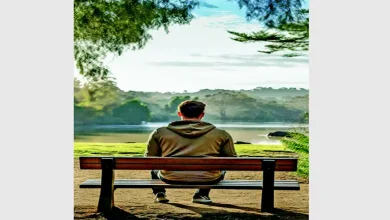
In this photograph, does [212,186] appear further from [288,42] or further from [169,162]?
[288,42]

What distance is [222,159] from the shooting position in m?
7.99

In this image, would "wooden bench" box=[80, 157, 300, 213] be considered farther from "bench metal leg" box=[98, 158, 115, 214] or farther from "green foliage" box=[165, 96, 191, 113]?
"green foliage" box=[165, 96, 191, 113]

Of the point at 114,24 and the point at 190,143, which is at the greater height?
the point at 114,24

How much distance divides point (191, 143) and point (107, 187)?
97 cm

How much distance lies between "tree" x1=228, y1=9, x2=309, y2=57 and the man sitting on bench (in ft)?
6.82

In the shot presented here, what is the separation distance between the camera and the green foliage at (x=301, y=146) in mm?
10901

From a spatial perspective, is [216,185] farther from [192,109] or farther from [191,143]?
[192,109]

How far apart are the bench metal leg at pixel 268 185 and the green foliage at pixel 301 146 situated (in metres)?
A: 2.53

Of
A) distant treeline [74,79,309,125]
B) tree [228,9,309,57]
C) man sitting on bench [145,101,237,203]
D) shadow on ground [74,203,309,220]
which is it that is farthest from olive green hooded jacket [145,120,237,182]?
tree [228,9,309,57]

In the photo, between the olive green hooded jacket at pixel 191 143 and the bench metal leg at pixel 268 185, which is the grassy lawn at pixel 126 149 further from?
the bench metal leg at pixel 268 185

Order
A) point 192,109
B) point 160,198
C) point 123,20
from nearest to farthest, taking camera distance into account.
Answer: point 192,109
point 160,198
point 123,20

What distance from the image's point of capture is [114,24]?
11039 millimetres

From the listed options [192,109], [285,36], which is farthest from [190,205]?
[285,36]

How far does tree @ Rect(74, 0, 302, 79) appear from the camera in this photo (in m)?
10.4
